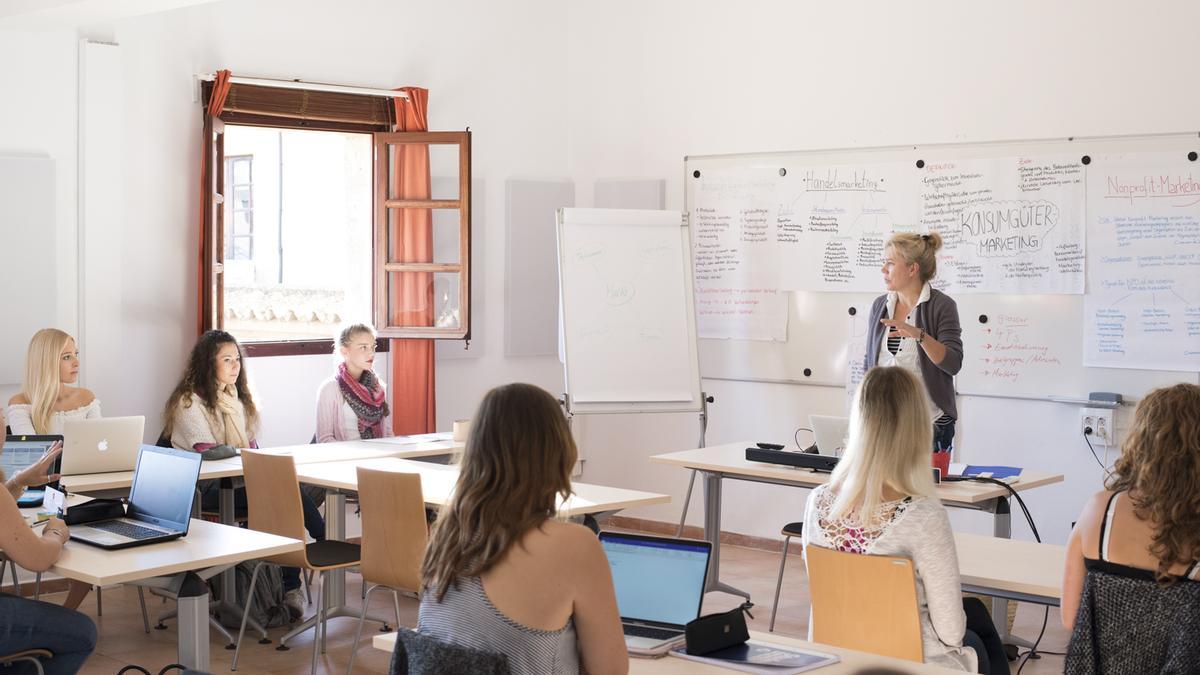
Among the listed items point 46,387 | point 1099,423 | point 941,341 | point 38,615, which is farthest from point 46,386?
point 1099,423

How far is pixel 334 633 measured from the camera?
5.36 metres

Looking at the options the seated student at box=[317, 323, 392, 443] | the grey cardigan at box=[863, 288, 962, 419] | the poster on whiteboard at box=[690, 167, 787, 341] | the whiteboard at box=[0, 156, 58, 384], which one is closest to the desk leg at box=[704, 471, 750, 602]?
the grey cardigan at box=[863, 288, 962, 419]

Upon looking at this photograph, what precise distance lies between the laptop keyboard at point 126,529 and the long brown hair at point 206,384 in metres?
1.82

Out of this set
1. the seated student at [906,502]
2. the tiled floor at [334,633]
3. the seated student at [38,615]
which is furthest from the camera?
the tiled floor at [334,633]

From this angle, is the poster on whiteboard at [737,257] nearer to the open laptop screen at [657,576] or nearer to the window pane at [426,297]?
the window pane at [426,297]

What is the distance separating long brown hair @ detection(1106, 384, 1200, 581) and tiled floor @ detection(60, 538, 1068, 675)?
8.21 feet

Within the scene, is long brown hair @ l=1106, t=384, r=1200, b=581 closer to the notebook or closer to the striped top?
the striped top

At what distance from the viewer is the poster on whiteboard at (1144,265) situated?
18.7ft

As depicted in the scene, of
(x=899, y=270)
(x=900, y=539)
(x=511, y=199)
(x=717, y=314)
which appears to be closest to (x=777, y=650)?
(x=900, y=539)

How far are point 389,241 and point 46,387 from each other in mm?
2262

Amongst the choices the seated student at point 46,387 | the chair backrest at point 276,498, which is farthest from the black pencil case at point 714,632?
the seated student at point 46,387

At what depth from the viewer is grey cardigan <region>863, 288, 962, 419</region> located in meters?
5.29

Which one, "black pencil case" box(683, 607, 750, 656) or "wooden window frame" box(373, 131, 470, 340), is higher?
"wooden window frame" box(373, 131, 470, 340)

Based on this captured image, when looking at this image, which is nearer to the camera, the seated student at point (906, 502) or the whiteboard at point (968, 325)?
the seated student at point (906, 502)
